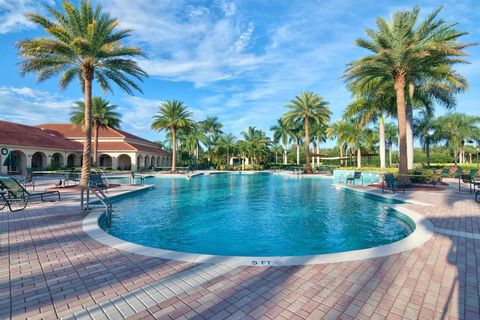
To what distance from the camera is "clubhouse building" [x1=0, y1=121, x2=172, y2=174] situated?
29247 mm

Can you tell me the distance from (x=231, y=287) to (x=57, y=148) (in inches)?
1546

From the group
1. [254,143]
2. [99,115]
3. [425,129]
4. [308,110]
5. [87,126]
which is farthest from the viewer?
[254,143]

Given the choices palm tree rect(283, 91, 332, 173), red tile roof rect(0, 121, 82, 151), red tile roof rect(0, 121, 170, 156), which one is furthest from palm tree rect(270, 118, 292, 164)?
red tile roof rect(0, 121, 82, 151)

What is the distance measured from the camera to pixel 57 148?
111 feet

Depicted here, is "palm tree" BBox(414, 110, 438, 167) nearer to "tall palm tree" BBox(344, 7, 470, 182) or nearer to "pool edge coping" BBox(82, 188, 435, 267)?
"tall palm tree" BBox(344, 7, 470, 182)

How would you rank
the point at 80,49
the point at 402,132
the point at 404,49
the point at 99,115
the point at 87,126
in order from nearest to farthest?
the point at 80,49, the point at 404,49, the point at 87,126, the point at 402,132, the point at 99,115

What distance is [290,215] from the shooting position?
9688 millimetres

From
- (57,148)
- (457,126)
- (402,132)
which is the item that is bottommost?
(402,132)

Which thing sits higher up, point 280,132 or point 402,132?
point 280,132

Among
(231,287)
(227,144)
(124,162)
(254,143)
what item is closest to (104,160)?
(124,162)

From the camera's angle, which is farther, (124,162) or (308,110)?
(124,162)

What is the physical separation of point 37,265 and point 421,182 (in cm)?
1990

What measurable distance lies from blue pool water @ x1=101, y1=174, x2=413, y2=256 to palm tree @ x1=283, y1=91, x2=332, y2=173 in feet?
70.7

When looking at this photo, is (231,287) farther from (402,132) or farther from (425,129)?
(425,129)
